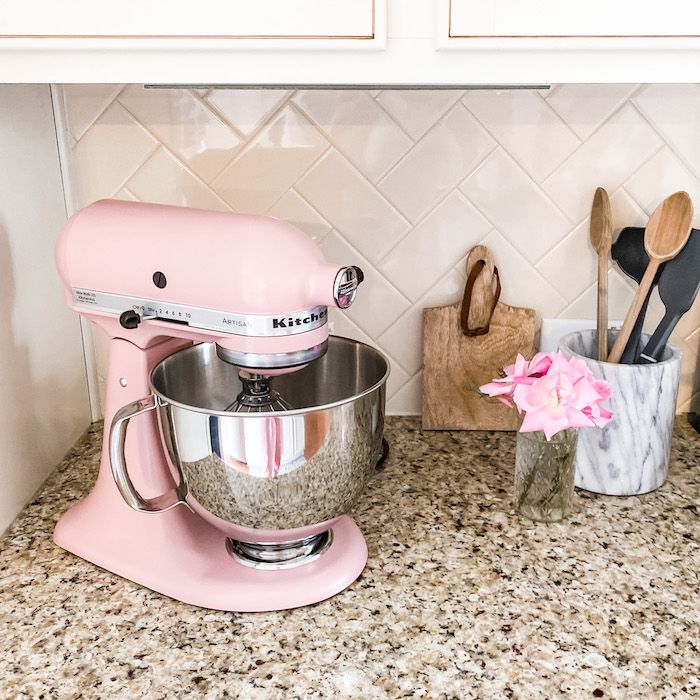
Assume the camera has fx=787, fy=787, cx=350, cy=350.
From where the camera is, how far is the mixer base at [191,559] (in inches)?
34.0

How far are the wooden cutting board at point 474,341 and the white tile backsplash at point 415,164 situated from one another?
0.04 m

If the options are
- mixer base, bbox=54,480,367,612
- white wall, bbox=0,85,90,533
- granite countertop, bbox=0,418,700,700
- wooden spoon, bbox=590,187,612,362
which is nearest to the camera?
granite countertop, bbox=0,418,700,700

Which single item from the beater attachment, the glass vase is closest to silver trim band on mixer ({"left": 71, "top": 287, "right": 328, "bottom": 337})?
the beater attachment

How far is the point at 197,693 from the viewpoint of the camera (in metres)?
0.75

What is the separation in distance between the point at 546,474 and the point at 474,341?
0.27 meters

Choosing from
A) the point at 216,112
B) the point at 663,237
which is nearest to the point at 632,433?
the point at 663,237

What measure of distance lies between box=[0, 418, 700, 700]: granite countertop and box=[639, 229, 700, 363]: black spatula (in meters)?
0.25

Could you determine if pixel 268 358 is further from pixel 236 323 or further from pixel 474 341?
pixel 474 341

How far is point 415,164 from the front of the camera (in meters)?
1.17

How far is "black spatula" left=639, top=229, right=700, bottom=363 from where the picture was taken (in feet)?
3.47

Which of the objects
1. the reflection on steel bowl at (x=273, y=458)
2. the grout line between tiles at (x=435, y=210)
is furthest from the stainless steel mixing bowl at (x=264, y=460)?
the grout line between tiles at (x=435, y=210)
